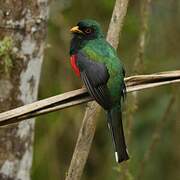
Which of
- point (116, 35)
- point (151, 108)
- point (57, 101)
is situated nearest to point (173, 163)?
point (151, 108)

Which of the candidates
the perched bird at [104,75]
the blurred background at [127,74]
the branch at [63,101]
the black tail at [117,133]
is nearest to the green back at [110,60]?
the perched bird at [104,75]

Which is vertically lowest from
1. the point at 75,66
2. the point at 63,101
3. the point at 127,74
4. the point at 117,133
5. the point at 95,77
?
the point at 117,133

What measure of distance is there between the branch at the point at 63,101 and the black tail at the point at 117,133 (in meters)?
0.62

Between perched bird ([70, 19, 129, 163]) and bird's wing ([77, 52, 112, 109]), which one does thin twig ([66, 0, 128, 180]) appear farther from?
bird's wing ([77, 52, 112, 109])

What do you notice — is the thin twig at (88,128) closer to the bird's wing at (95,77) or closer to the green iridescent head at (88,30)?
the bird's wing at (95,77)

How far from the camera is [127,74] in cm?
679

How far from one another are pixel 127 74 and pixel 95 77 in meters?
2.89

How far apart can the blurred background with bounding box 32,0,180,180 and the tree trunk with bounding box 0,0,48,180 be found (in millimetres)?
2403

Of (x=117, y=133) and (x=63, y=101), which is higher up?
(x=63, y=101)

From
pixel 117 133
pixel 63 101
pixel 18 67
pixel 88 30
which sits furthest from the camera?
pixel 88 30

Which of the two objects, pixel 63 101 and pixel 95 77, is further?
pixel 95 77

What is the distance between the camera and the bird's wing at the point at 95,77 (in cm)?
373

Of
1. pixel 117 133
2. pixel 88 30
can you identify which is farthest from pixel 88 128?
pixel 88 30

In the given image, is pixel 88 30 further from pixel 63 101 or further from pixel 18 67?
pixel 63 101
